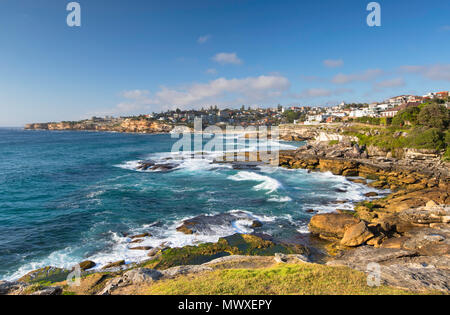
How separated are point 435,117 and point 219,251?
52.3m

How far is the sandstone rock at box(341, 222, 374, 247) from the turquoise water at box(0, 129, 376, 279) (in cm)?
346

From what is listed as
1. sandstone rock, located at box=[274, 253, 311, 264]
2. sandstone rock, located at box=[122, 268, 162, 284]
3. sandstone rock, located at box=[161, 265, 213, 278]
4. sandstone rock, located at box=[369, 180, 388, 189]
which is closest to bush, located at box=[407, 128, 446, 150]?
sandstone rock, located at box=[369, 180, 388, 189]

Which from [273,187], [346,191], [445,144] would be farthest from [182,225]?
[445,144]

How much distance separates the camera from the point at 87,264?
47.2 ft

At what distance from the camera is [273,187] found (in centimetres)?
3147

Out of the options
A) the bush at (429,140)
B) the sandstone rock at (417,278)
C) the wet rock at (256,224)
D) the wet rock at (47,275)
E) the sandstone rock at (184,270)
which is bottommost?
the wet rock at (47,275)

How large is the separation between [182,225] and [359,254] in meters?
13.3

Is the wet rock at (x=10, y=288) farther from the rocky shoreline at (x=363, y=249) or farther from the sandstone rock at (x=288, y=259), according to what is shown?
the sandstone rock at (x=288, y=259)

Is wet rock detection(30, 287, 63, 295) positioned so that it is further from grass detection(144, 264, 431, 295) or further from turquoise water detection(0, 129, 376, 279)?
grass detection(144, 264, 431, 295)

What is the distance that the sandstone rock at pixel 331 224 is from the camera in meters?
18.0

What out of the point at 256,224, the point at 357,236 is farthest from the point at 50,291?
the point at 357,236

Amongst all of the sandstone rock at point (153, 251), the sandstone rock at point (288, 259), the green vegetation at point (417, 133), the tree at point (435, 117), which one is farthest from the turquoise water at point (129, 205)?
the tree at point (435, 117)

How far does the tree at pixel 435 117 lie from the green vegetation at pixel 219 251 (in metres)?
46.8
